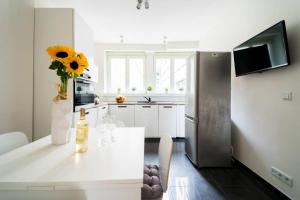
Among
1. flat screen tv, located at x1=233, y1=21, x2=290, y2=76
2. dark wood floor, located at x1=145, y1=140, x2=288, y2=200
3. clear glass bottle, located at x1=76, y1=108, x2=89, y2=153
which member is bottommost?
dark wood floor, located at x1=145, y1=140, x2=288, y2=200

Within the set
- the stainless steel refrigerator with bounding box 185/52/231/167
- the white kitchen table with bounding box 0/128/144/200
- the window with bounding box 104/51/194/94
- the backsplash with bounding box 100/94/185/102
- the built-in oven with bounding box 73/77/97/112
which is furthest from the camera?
the window with bounding box 104/51/194/94

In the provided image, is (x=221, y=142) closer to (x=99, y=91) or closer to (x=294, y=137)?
(x=294, y=137)

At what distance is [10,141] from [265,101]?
2.57 m

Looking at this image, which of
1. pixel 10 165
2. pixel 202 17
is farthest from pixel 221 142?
pixel 10 165

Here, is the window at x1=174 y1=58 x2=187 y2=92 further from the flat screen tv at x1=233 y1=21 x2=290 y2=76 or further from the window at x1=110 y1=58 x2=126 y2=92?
the flat screen tv at x1=233 y1=21 x2=290 y2=76

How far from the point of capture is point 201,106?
2480 mm

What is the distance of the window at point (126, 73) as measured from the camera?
4.72 metres

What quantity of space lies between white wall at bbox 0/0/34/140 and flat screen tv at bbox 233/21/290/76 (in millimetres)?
2782

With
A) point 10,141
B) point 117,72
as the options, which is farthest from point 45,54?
point 117,72

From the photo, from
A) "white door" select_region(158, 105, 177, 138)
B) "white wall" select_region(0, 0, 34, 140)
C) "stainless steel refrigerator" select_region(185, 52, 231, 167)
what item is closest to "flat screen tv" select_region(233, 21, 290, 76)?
"stainless steel refrigerator" select_region(185, 52, 231, 167)

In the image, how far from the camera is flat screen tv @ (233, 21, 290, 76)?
5.15 feet

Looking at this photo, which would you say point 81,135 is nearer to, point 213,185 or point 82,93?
point 82,93

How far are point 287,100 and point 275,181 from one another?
94cm

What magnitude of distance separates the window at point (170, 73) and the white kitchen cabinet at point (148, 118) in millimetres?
880
